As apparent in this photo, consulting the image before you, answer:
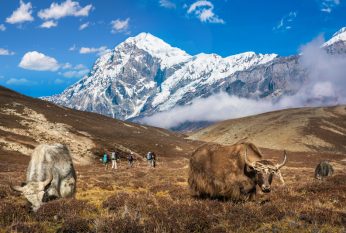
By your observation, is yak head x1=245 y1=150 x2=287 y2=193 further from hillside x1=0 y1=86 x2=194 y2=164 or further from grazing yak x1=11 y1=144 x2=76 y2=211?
hillside x1=0 y1=86 x2=194 y2=164

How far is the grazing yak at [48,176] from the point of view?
14.7 meters

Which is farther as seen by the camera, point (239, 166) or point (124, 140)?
point (124, 140)

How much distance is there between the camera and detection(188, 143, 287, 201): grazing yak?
15.7m

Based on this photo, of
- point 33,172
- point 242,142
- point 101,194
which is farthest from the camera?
point 101,194

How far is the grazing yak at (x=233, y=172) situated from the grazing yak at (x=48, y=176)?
18.6 ft

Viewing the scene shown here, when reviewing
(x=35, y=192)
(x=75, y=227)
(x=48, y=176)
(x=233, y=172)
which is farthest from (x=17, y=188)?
(x=233, y=172)

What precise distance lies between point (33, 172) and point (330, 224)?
10.7 meters

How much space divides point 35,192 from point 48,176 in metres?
1.37

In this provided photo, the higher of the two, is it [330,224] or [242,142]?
[242,142]

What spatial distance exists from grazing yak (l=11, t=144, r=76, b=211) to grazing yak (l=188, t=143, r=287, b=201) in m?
5.68

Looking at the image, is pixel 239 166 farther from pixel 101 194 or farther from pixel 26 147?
pixel 26 147

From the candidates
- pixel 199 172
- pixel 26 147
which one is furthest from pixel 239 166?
pixel 26 147

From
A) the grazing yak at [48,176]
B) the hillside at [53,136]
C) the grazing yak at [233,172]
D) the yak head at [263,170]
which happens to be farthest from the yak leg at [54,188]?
the hillside at [53,136]

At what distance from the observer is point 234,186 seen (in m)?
16.2
